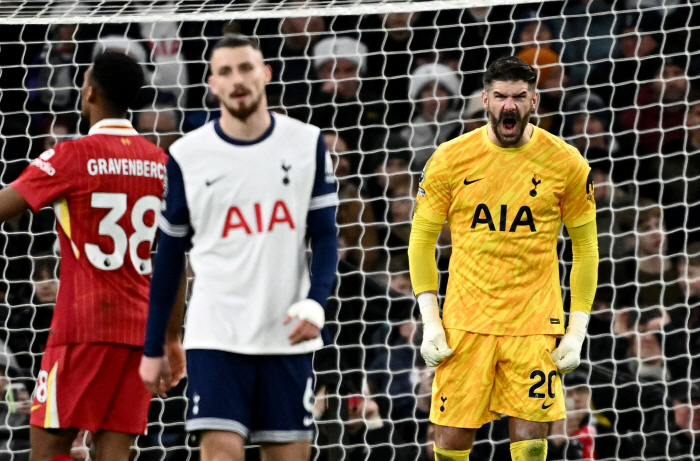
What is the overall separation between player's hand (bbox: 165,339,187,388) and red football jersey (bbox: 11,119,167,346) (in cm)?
25

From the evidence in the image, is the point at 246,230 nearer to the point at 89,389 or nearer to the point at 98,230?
the point at 98,230

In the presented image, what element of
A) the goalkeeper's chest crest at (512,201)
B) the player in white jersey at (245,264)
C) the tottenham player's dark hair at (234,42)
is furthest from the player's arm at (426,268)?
the tottenham player's dark hair at (234,42)

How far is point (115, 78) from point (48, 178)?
0.45 metres

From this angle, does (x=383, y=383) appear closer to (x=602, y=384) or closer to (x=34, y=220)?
(x=602, y=384)

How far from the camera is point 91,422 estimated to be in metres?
Answer: 4.18

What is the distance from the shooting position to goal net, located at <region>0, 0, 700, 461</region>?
630 centimetres

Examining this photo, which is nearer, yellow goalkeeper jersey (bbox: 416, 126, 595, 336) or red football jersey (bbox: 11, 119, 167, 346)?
red football jersey (bbox: 11, 119, 167, 346)

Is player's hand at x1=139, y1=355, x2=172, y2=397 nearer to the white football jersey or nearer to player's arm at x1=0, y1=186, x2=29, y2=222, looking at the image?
the white football jersey

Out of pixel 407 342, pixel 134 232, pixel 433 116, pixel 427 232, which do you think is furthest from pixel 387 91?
pixel 134 232

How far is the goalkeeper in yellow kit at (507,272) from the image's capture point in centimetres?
435

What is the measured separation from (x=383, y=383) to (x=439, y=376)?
1.94 m

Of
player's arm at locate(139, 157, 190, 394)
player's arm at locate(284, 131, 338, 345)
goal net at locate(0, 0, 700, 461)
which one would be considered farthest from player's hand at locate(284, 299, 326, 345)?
goal net at locate(0, 0, 700, 461)

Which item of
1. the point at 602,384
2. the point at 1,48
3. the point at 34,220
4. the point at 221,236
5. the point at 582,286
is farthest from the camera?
the point at 1,48

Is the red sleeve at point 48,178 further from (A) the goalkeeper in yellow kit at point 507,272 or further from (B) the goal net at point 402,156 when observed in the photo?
(B) the goal net at point 402,156
